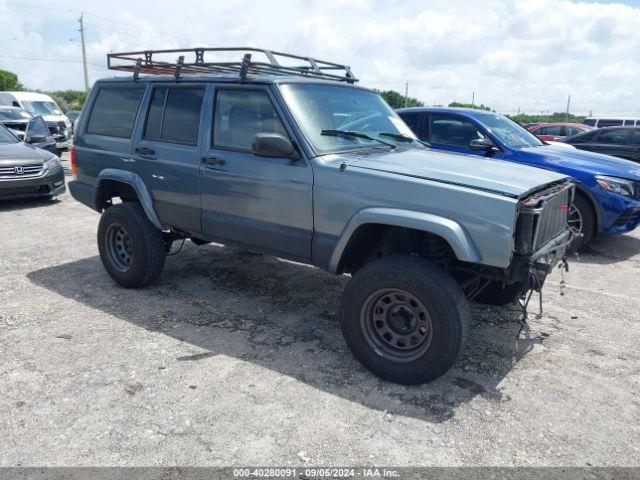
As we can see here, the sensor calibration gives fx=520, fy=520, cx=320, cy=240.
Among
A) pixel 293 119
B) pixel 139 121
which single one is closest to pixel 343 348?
pixel 293 119

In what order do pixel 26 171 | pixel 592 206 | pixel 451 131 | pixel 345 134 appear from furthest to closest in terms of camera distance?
pixel 26 171 → pixel 451 131 → pixel 592 206 → pixel 345 134

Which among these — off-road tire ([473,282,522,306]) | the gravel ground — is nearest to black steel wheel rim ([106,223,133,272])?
the gravel ground

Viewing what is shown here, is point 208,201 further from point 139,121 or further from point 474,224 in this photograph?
point 474,224

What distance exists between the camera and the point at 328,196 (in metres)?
3.57

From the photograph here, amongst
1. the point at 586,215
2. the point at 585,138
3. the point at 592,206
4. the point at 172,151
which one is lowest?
the point at 586,215

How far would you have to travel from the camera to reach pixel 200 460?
2.65 metres

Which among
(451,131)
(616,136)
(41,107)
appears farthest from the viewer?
(41,107)

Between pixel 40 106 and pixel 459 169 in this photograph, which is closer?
pixel 459 169

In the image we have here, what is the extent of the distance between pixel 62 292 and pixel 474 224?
388cm

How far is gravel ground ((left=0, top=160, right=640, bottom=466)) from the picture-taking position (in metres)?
2.75

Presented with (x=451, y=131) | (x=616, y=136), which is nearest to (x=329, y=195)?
A: (x=451, y=131)

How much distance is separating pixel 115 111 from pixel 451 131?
14.6 ft

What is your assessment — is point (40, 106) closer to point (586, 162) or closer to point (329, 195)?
point (586, 162)

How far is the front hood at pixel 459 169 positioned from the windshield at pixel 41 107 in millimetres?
18691
